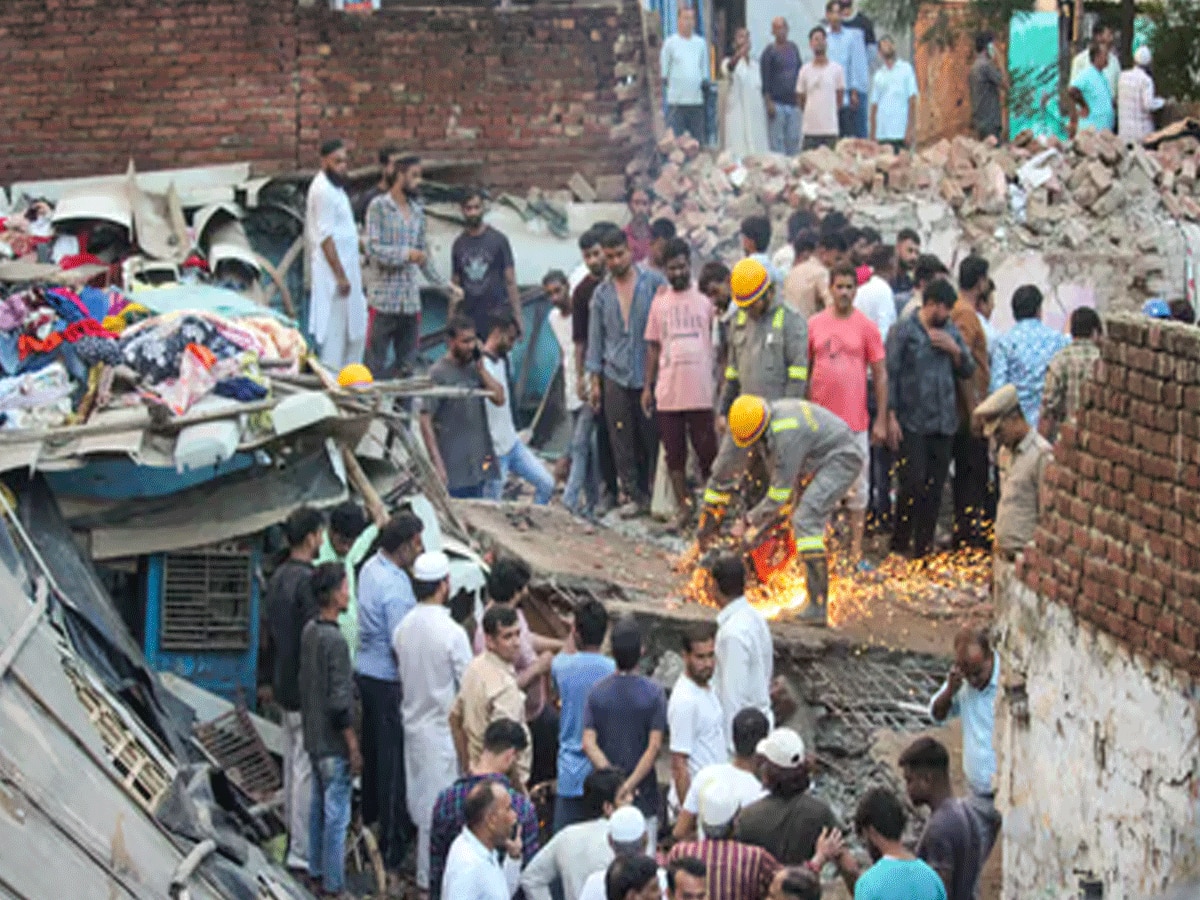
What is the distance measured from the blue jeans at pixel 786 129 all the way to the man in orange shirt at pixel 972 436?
694cm

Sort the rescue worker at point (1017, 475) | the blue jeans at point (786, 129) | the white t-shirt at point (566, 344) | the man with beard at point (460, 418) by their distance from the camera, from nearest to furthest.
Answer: the rescue worker at point (1017, 475) → the man with beard at point (460, 418) → the white t-shirt at point (566, 344) → the blue jeans at point (786, 129)

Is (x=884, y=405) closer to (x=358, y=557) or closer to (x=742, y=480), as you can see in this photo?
(x=742, y=480)

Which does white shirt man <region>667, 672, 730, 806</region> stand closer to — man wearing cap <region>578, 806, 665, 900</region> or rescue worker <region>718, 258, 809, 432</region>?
man wearing cap <region>578, 806, 665, 900</region>

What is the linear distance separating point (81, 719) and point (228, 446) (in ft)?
9.02

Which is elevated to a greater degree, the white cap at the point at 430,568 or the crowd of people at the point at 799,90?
the crowd of people at the point at 799,90

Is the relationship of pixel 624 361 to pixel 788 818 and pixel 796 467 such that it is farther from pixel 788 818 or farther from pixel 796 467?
pixel 788 818

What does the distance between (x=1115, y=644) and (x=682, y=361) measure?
6620mm

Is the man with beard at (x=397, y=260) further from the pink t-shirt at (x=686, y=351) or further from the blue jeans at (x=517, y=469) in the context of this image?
the pink t-shirt at (x=686, y=351)

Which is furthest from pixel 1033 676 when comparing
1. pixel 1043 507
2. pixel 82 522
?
pixel 82 522

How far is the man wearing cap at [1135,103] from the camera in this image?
71.7 feet

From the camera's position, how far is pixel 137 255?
59.2 ft

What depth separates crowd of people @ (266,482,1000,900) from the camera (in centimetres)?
888

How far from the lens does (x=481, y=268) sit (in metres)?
17.5

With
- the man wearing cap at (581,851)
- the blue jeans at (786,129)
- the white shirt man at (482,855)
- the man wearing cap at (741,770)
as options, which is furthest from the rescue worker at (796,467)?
the blue jeans at (786,129)
